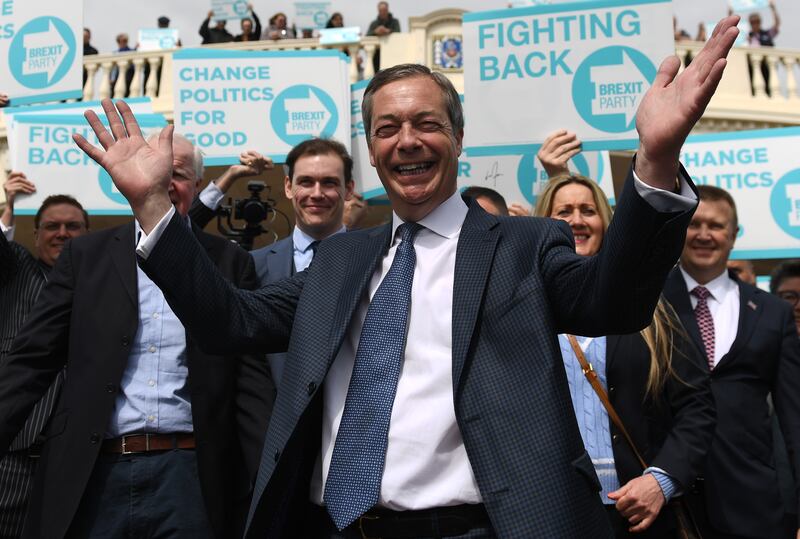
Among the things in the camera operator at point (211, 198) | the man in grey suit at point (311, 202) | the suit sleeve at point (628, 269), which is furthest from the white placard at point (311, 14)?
the suit sleeve at point (628, 269)

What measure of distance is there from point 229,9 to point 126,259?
27.2 ft

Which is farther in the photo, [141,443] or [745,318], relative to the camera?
[745,318]

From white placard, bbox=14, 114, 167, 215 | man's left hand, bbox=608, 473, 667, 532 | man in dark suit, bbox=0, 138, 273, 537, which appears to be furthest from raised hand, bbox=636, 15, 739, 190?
white placard, bbox=14, 114, 167, 215

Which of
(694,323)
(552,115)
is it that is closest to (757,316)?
(694,323)

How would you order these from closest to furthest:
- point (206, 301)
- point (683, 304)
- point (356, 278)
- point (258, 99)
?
point (206, 301)
point (356, 278)
point (683, 304)
point (258, 99)

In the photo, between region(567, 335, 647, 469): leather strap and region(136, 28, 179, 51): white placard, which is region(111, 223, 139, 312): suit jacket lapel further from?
region(136, 28, 179, 51): white placard

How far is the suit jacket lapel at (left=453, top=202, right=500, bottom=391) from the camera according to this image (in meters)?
1.82

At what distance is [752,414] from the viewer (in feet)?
11.3

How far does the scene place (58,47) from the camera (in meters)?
5.80

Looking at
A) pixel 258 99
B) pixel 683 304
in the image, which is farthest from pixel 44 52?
pixel 683 304

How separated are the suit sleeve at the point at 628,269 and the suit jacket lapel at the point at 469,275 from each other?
19cm

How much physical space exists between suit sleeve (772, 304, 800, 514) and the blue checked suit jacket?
6.29 feet

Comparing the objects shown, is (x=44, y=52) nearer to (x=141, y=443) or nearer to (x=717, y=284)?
(x=141, y=443)

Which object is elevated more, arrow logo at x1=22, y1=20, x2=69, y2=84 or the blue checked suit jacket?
arrow logo at x1=22, y1=20, x2=69, y2=84
